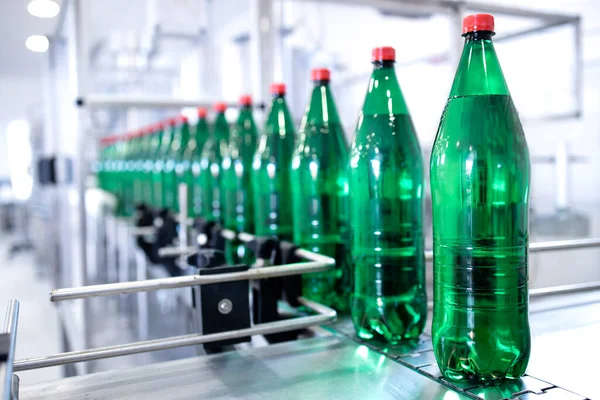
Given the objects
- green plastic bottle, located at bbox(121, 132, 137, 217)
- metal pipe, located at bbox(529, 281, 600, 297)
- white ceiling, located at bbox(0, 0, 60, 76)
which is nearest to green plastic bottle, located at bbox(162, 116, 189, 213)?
green plastic bottle, located at bbox(121, 132, 137, 217)

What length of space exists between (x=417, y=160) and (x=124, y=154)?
6.94ft

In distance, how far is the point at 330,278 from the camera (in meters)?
0.90

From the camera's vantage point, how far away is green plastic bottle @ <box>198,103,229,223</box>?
133cm

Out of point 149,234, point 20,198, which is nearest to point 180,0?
point 149,234

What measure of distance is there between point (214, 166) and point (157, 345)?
0.79m

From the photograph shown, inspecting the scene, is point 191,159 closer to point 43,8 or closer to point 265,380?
point 265,380

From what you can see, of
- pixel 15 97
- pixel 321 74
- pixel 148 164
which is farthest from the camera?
pixel 15 97

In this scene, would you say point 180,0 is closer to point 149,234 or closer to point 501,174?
point 149,234

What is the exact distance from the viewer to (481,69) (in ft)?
1.88

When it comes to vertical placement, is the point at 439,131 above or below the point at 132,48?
below

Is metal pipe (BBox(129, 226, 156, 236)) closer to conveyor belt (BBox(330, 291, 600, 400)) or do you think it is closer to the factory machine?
the factory machine

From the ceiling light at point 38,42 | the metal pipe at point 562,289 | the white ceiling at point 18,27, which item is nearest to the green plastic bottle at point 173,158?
the metal pipe at point 562,289

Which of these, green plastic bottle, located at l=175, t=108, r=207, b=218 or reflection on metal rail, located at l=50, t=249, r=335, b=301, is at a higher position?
green plastic bottle, located at l=175, t=108, r=207, b=218

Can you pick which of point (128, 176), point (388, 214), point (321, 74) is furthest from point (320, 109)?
point (128, 176)
